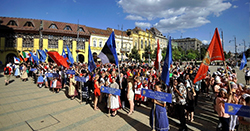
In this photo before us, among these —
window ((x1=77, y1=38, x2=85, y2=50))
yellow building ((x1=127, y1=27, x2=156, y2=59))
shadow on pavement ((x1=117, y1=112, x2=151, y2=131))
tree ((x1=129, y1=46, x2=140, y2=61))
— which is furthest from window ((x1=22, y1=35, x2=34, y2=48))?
shadow on pavement ((x1=117, y1=112, x2=151, y2=131))

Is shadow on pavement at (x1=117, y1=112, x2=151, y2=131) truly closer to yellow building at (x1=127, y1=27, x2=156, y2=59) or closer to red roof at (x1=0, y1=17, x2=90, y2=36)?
red roof at (x1=0, y1=17, x2=90, y2=36)

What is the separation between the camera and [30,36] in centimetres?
3133

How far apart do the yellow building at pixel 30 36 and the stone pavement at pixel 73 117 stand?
21925 millimetres

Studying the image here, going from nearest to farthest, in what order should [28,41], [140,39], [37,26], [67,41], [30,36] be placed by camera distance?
[28,41], [30,36], [37,26], [67,41], [140,39]

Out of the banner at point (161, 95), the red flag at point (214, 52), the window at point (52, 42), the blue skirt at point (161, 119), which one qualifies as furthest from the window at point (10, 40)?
the red flag at point (214, 52)

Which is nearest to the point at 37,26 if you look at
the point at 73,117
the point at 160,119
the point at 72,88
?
the point at 72,88

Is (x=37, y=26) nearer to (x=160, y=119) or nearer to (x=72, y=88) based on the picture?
(x=72, y=88)

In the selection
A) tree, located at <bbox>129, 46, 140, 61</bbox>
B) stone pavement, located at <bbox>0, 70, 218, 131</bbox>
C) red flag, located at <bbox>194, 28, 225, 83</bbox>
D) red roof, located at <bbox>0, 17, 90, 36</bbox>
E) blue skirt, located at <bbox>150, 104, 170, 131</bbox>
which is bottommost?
stone pavement, located at <bbox>0, 70, 218, 131</bbox>

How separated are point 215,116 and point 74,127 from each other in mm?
6374

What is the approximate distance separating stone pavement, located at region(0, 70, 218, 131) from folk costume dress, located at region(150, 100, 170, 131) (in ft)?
3.09

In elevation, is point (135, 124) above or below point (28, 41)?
below

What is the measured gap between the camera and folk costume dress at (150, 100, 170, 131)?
4.29 metres

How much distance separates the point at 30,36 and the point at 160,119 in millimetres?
36485

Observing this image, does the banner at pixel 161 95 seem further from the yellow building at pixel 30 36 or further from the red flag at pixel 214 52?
the yellow building at pixel 30 36
